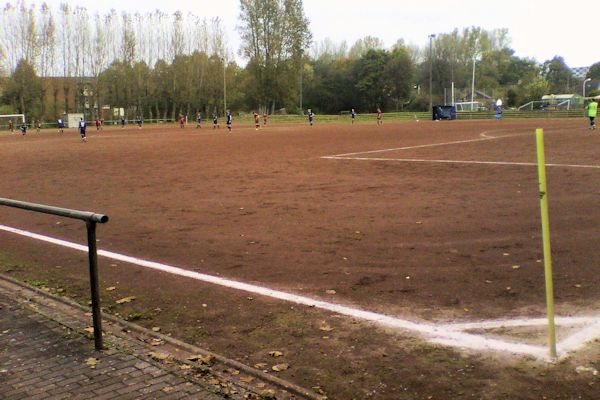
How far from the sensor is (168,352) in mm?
A: 4477

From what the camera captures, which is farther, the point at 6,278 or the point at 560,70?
the point at 560,70

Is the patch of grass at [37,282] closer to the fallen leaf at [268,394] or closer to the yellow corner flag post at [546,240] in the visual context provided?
the fallen leaf at [268,394]

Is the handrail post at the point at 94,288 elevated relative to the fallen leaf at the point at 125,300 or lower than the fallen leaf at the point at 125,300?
elevated

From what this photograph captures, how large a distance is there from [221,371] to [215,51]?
92.8m

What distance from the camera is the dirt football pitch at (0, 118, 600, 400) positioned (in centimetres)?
418

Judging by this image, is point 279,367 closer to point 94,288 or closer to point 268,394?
point 268,394

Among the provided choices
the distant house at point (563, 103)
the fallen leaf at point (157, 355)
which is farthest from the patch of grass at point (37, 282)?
the distant house at point (563, 103)

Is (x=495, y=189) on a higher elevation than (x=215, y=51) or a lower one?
lower

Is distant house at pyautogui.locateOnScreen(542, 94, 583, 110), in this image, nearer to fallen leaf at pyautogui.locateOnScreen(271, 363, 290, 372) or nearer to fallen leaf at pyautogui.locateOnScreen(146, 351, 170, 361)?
fallen leaf at pyautogui.locateOnScreen(271, 363, 290, 372)

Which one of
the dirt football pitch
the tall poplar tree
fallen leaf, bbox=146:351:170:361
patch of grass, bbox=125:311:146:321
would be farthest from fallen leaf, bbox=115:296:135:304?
the tall poplar tree

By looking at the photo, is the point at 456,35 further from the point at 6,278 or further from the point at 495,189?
the point at 6,278

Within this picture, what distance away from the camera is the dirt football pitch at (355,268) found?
4180mm

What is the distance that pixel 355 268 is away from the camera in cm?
675

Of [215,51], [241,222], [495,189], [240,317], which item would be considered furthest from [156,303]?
[215,51]
